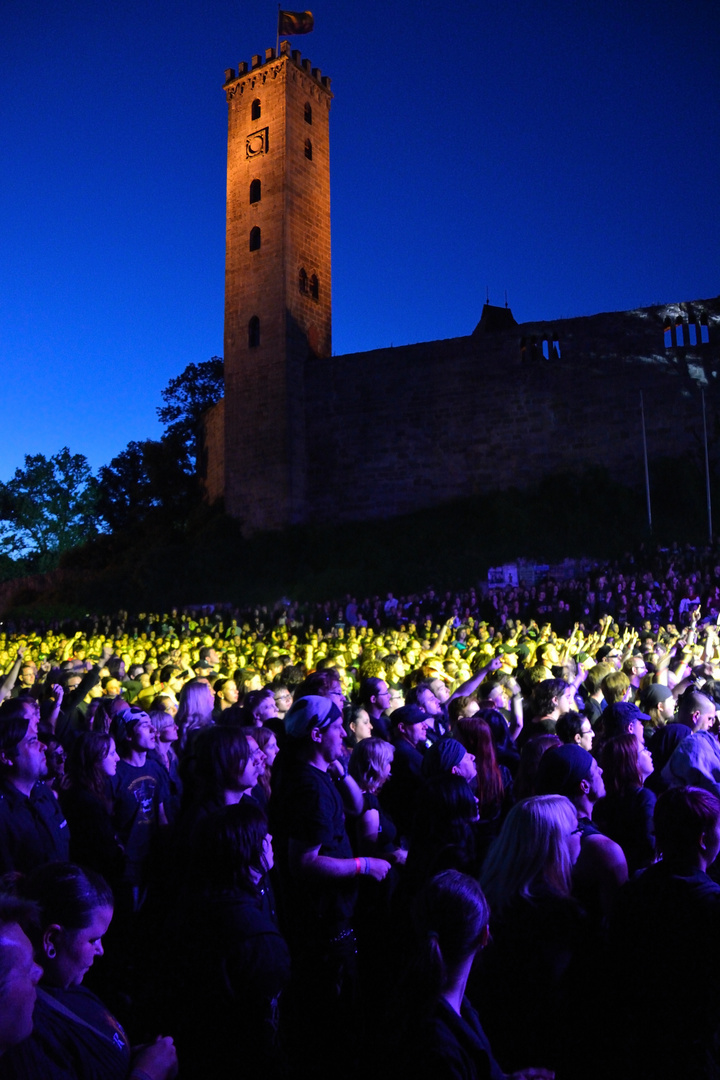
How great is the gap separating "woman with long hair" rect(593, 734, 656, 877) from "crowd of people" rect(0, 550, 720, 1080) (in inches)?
0.4

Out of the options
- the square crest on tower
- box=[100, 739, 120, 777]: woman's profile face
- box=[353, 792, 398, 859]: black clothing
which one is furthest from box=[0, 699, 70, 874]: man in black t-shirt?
the square crest on tower

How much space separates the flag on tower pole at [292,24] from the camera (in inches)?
1405

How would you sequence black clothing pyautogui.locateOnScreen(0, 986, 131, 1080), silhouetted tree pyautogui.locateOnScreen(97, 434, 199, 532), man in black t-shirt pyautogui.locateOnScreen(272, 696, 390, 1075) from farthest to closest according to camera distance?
silhouetted tree pyautogui.locateOnScreen(97, 434, 199, 532) → man in black t-shirt pyautogui.locateOnScreen(272, 696, 390, 1075) → black clothing pyautogui.locateOnScreen(0, 986, 131, 1080)

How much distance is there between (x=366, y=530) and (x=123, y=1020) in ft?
92.3

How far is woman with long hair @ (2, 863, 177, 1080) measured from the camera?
1.90m

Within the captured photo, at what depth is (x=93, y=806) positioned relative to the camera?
164 inches

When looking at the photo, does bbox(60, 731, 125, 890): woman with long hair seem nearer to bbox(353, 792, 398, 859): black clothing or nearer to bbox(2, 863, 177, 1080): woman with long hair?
bbox(353, 792, 398, 859): black clothing

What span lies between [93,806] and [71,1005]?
2.13 m

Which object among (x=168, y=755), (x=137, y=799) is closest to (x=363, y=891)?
(x=137, y=799)

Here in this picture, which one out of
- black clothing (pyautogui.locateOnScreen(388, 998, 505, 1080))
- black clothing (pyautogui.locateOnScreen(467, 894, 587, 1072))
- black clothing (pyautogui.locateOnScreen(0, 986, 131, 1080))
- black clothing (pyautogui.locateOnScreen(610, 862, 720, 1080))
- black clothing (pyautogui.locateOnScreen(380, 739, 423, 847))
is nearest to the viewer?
black clothing (pyautogui.locateOnScreen(0, 986, 131, 1080))

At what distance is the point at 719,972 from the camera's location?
234 cm

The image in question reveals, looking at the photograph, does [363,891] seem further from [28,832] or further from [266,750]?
[28,832]

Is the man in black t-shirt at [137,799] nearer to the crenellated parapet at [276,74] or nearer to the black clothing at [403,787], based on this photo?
the black clothing at [403,787]

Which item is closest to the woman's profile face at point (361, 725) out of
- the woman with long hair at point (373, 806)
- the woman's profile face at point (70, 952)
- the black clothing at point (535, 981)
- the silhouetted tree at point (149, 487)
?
the woman with long hair at point (373, 806)
